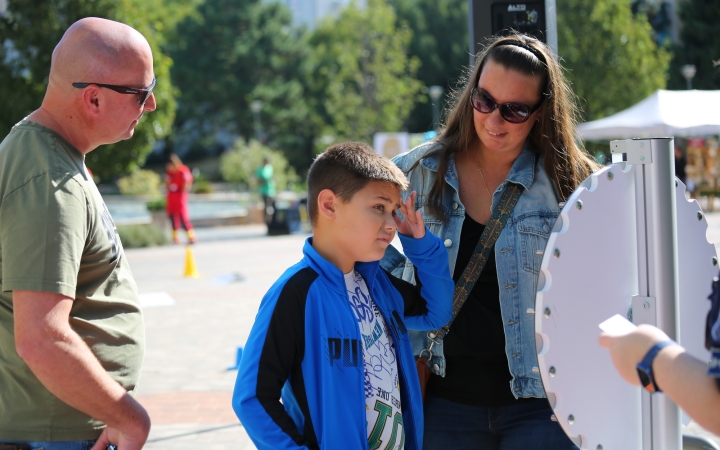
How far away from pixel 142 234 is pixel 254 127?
34547mm

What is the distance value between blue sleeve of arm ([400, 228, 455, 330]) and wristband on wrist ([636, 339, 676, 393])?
41.2 inches

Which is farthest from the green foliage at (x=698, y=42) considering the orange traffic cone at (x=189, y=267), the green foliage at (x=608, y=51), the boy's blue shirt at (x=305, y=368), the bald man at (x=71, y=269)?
the bald man at (x=71, y=269)

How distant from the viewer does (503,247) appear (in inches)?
106

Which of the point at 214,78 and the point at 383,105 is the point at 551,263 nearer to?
the point at 383,105

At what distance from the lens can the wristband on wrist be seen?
5.14 feet

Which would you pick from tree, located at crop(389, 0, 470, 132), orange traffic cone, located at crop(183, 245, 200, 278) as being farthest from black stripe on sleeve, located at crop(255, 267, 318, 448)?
tree, located at crop(389, 0, 470, 132)

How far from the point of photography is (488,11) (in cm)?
414

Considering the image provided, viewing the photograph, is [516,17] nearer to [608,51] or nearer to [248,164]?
[248,164]

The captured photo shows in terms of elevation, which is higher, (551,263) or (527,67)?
(527,67)

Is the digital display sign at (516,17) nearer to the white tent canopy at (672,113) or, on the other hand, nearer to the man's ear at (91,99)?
the man's ear at (91,99)

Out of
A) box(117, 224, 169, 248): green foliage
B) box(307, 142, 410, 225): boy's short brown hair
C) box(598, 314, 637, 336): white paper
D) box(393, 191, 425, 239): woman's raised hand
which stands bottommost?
box(117, 224, 169, 248): green foliage

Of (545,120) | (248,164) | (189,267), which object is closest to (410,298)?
(545,120)

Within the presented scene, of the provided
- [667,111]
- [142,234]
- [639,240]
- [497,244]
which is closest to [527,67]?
[497,244]

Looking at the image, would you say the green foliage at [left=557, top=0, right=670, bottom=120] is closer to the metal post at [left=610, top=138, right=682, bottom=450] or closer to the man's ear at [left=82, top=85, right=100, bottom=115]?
the metal post at [left=610, top=138, right=682, bottom=450]
